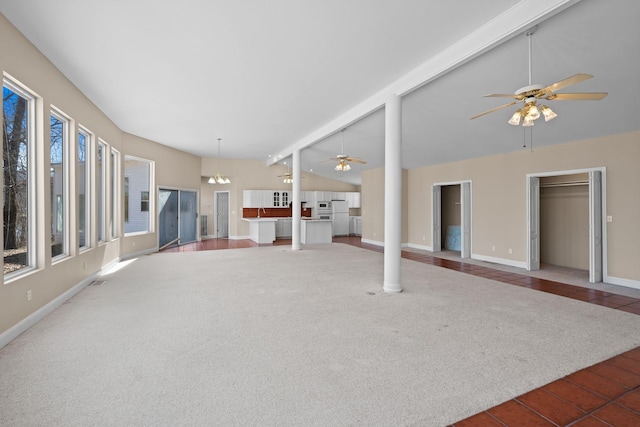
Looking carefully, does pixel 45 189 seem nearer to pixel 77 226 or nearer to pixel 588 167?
pixel 77 226

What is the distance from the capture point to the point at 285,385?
7.18ft

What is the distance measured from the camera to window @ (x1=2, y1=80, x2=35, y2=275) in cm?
320

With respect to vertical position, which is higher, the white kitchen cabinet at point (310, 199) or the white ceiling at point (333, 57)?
the white ceiling at point (333, 57)

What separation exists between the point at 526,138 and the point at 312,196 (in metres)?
8.07

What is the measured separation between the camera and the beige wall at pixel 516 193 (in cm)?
499

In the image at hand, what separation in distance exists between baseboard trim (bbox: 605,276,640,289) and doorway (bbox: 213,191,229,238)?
36.3 feet

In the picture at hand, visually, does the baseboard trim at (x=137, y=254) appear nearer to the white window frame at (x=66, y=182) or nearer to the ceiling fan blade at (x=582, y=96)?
the white window frame at (x=66, y=182)

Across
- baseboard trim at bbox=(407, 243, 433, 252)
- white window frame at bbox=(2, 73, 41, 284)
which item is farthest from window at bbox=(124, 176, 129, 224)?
baseboard trim at bbox=(407, 243, 433, 252)

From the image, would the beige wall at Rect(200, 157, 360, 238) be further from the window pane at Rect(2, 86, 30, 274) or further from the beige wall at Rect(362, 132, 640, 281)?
the window pane at Rect(2, 86, 30, 274)

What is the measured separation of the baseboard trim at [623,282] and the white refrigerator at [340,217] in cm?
903

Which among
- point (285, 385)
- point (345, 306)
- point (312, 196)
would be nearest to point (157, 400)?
point (285, 385)

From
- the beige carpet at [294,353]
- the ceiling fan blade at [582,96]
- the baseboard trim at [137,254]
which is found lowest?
the beige carpet at [294,353]

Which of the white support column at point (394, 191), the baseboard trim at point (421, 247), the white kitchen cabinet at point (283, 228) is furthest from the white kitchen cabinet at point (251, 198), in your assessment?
the white support column at point (394, 191)

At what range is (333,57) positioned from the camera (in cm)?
381
